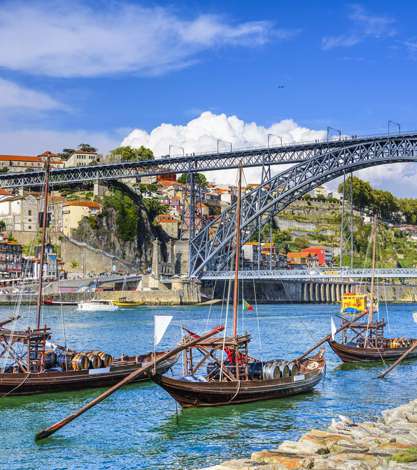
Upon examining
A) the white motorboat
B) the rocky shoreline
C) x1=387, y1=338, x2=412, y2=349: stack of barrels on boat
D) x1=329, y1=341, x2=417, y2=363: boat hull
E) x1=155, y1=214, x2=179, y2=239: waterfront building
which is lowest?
the rocky shoreline

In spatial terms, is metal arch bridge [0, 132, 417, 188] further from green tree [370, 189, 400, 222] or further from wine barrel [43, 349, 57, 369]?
green tree [370, 189, 400, 222]

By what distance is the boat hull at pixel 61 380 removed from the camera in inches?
838

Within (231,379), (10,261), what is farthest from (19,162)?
(231,379)

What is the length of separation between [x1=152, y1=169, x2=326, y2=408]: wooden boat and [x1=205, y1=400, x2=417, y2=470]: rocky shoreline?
186 inches

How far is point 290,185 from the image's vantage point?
66.9m

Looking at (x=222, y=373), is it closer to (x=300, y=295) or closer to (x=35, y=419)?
(x=35, y=419)

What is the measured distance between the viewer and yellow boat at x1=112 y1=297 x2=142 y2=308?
72.1 metres

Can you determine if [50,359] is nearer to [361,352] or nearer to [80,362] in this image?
[80,362]

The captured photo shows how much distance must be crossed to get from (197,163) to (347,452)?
2477 inches

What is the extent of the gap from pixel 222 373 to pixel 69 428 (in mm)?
3910

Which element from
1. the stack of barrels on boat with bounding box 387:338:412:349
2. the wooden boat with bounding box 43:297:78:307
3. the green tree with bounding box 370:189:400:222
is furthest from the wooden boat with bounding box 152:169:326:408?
the green tree with bounding box 370:189:400:222

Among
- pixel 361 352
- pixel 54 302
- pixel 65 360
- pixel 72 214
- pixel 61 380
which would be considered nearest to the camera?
pixel 61 380

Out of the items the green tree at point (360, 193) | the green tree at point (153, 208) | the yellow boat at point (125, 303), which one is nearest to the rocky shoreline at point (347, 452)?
the yellow boat at point (125, 303)

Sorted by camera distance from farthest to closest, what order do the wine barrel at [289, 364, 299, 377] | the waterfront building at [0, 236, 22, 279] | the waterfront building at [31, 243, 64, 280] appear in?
the waterfront building at [0, 236, 22, 279]
the waterfront building at [31, 243, 64, 280]
the wine barrel at [289, 364, 299, 377]
